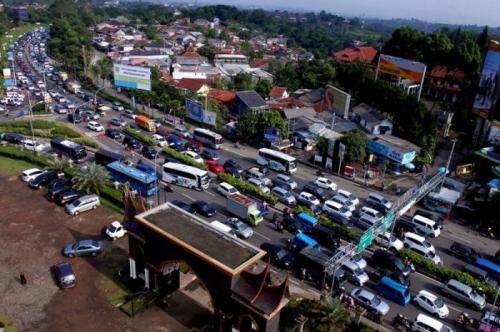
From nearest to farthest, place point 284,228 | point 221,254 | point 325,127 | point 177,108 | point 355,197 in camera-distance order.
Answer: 1. point 221,254
2. point 284,228
3. point 355,197
4. point 325,127
5. point 177,108

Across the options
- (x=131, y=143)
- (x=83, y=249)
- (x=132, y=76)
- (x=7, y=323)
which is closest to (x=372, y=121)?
(x=131, y=143)

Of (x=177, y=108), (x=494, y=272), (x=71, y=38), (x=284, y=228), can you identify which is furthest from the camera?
(x=71, y=38)

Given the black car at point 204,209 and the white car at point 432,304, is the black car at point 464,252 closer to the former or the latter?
the white car at point 432,304

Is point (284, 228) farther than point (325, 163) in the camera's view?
No

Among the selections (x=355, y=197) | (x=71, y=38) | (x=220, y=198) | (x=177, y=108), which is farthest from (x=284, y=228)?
(x=71, y=38)

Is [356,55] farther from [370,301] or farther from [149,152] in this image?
[370,301]

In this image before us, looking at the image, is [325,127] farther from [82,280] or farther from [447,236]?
[82,280]

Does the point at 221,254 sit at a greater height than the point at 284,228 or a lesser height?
greater

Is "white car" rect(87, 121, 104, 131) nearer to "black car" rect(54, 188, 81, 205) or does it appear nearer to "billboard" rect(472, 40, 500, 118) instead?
"black car" rect(54, 188, 81, 205)
